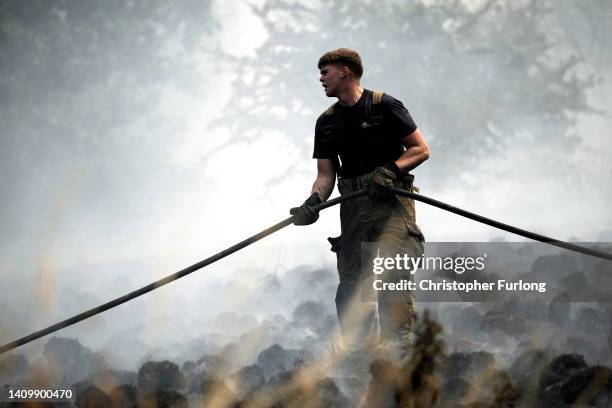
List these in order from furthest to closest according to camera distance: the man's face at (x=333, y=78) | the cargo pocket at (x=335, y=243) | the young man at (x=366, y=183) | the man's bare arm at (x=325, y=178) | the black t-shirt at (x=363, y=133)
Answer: the man's bare arm at (x=325, y=178) < the cargo pocket at (x=335, y=243) < the man's face at (x=333, y=78) < the black t-shirt at (x=363, y=133) < the young man at (x=366, y=183)

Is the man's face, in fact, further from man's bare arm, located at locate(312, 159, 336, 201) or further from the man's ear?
man's bare arm, located at locate(312, 159, 336, 201)

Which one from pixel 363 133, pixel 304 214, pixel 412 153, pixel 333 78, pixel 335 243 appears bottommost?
pixel 335 243

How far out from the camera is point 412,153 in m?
7.07

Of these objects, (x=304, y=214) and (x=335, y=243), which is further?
(x=335, y=243)

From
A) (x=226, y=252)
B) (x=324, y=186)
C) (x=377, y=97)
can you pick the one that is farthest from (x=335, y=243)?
(x=377, y=97)

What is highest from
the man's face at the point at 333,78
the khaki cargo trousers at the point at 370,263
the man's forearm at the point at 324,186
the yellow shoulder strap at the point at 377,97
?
the man's face at the point at 333,78

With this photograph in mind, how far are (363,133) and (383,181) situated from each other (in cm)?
60

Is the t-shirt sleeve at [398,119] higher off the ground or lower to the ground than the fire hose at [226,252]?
higher

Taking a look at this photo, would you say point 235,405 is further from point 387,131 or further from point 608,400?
point 608,400


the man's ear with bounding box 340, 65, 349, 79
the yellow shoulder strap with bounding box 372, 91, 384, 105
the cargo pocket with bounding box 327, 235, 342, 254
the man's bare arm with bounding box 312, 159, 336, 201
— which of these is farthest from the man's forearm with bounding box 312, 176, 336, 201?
the man's ear with bounding box 340, 65, 349, 79

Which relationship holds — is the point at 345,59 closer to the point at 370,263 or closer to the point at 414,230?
the point at 414,230

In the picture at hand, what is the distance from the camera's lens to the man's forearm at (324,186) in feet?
24.7

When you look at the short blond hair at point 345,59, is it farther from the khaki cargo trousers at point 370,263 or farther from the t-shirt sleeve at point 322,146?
the khaki cargo trousers at point 370,263

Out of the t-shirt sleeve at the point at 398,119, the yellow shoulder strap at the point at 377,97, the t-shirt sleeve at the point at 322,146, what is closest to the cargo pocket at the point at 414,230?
the t-shirt sleeve at the point at 398,119
